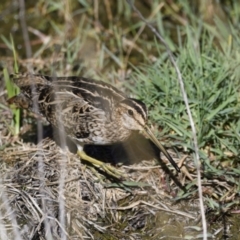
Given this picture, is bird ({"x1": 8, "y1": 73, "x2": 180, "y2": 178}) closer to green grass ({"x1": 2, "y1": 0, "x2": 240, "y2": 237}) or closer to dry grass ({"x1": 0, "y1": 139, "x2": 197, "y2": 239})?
dry grass ({"x1": 0, "y1": 139, "x2": 197, "y2": 239})

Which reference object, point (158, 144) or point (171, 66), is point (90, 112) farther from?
point (171, 66)

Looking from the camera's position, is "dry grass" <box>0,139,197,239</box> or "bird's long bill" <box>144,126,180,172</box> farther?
"bird's long bill" <box>144,126,180,172</box>

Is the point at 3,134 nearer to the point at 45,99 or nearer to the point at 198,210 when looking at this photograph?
the point at 45,99

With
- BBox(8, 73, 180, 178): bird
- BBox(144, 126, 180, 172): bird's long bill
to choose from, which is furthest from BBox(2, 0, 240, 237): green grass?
BBox(8, 73, 180, 178): bird

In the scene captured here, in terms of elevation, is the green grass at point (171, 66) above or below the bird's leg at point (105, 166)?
above

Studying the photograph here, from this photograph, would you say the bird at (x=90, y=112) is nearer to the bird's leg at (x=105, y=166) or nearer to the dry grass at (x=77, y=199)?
the bird's leg at (x=105, y=166)

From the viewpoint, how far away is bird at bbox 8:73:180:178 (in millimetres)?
5234

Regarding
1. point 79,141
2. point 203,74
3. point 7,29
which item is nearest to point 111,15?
point 7,29

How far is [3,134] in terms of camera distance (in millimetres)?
5875

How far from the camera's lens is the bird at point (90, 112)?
523 centimetres

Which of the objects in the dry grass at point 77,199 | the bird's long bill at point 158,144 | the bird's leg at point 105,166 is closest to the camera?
the dry grass at point 77,199

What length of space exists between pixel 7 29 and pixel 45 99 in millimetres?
2240

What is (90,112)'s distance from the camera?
5285mm

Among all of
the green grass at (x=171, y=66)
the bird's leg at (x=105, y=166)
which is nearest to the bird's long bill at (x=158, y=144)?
the green grass at (x=171, y=66)
